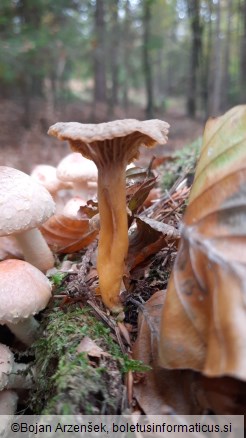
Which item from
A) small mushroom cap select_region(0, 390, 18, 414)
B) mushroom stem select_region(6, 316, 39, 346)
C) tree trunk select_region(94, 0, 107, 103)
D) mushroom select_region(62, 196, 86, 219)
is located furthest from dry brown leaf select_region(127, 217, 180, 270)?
tree trunk select_region(94, 0, 107, 103)

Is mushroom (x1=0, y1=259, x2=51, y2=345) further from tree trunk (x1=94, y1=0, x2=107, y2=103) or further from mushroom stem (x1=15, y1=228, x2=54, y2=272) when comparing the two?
tree trunk (x1=94, y1=0, x2=107, y2=103)

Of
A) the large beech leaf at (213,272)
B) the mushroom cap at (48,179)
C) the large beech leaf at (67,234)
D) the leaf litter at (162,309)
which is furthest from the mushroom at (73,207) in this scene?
the large beech leaf at (213,272)

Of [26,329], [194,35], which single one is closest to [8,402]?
[26,329]

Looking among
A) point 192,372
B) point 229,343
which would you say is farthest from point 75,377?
point 229,343

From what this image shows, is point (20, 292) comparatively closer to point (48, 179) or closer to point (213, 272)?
point (213, 272)

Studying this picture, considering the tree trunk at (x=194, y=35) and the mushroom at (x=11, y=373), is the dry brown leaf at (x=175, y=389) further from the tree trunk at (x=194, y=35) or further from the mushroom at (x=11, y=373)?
the tree trunk at (x=194, y=35)

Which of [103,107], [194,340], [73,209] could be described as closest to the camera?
[194,340]

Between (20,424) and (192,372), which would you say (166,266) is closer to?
(192,372)
